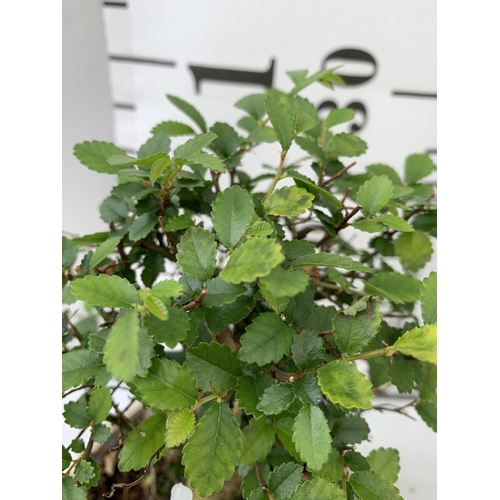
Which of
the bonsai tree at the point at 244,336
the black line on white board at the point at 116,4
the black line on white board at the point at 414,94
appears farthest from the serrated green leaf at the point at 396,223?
the black line on white board at the point at 116,4

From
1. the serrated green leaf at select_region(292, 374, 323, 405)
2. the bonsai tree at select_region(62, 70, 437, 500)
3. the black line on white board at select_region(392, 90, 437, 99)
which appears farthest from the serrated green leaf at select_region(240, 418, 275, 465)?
the black line on white board at select_region(392, 90, 437, 99)

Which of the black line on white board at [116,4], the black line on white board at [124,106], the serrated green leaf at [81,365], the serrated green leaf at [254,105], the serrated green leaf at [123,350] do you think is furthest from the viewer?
the black line on white board at [124,106]

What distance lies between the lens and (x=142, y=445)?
16.5 inches

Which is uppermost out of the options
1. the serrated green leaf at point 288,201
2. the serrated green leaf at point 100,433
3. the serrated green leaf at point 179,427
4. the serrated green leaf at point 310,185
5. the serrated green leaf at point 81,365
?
the serrated green leaf at point 310,185

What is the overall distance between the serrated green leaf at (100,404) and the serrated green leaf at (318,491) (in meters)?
0.19

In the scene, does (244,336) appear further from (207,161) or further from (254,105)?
(254,105)

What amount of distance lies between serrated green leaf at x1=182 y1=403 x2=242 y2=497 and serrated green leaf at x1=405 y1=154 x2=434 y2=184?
388 mm

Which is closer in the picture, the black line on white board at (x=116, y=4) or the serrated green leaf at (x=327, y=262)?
the serrated green leaf at (x=327, y=262)

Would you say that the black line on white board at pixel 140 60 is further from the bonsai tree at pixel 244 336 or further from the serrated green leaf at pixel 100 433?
the serrated green leaf at pixel 100 433

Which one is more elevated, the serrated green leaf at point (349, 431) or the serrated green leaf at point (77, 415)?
the serrated green leaf at point (77, 415)

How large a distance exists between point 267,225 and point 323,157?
0.65 ft

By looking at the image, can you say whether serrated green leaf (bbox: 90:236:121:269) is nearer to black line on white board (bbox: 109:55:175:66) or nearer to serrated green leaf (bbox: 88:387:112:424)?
serrated green leaf (bbox: 88:387:112:424)

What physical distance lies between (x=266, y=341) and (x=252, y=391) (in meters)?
0.05

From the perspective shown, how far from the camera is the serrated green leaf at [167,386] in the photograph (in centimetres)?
36
